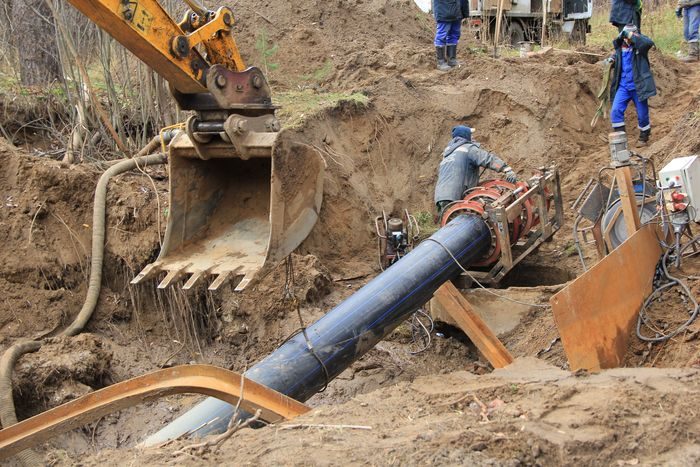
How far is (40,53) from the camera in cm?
877

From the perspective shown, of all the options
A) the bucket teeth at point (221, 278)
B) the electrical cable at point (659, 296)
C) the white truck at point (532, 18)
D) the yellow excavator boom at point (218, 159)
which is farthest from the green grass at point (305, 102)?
the white truck at point (532, 18)

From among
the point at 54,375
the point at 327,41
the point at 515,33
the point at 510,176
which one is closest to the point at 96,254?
the point at 54,375

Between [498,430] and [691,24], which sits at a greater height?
[691,24]

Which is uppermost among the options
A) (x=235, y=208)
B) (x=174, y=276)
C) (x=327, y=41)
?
(x=327, y=41)

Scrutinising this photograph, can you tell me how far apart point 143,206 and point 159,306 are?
1.00 m

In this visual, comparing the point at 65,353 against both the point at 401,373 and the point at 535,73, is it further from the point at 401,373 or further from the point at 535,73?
the point at 535,73

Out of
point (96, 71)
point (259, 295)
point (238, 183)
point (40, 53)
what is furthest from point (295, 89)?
point (238, 183)

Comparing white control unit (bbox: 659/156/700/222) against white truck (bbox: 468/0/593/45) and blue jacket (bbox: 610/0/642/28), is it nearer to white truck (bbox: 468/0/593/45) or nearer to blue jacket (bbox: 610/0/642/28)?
blue jacket (bbox: 610/0/642/28)

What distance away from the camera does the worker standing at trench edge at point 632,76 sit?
965 centimetres

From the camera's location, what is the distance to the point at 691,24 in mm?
12828

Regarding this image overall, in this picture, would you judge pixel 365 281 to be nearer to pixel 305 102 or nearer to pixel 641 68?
pixel 305 102

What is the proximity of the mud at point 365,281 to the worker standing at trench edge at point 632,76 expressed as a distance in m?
0.59

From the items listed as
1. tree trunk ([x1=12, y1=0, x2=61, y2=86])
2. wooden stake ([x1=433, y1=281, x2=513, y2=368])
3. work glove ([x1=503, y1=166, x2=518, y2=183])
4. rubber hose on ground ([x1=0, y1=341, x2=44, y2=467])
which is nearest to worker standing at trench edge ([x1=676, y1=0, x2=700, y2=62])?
work glove ([x1=503, y1=166, x2=518, y2=183])

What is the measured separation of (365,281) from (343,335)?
3.00m
